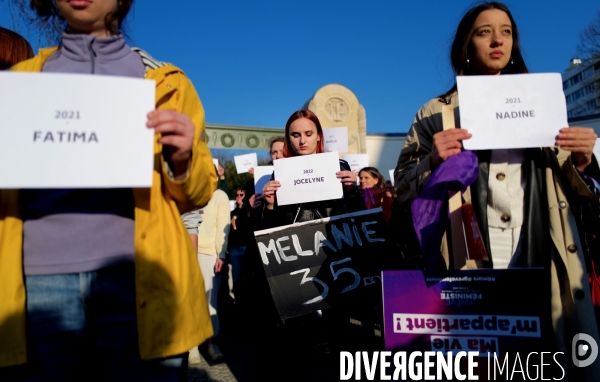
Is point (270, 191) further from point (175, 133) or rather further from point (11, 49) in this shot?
point (175, 133)

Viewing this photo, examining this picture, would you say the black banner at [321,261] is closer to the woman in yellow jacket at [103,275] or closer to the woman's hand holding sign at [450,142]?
the woman's hand holding sign at [450,142]

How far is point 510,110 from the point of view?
81.5 inches

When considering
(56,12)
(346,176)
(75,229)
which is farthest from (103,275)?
(346,176)

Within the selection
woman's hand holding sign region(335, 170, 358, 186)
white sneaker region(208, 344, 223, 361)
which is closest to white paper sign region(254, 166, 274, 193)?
woman's hand holding sign region(335, 170, 358, 186)

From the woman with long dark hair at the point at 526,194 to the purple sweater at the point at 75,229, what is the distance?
1249 mm

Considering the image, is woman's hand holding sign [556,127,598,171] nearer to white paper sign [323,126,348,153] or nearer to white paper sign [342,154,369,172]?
white paper sign [323,126,348,153]

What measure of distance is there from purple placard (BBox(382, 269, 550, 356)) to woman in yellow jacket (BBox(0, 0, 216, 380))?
0.79 meters

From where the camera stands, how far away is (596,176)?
7.02ft

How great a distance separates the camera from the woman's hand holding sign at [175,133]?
4.70 ft

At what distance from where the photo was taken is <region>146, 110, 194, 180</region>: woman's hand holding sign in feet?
4.70

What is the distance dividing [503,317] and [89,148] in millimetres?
1564

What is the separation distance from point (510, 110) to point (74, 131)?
1.66 meters

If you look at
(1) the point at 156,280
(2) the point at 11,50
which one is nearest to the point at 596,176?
(1) the point at 156,280

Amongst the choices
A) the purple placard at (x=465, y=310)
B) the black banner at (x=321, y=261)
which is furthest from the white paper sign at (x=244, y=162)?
the purple placard at (x=465, y=310)
